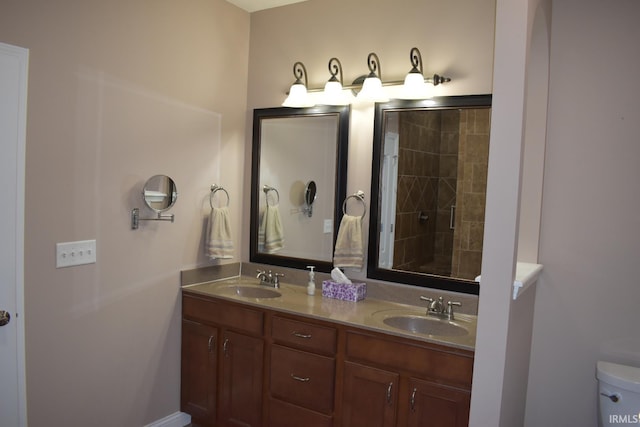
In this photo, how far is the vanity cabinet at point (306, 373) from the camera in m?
2.13

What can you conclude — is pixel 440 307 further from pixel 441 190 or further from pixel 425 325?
pixel 441 190

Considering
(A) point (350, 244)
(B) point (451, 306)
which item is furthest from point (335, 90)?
(B) point (451, 306)

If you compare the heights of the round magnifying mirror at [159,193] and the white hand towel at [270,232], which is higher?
the round magnifying mirror at [159,193]

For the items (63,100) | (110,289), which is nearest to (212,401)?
(110,289)

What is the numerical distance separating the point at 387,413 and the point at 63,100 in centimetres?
205

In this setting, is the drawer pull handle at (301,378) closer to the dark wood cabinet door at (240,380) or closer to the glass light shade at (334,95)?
the dark wood cabinet door at (240,380)

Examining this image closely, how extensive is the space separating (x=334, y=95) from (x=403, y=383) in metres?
1.59

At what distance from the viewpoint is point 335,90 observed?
2840mm

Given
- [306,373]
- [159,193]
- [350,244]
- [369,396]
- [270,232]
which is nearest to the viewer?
[369,396]

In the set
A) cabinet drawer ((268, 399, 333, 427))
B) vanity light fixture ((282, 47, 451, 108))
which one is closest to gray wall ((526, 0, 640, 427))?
vanity light fixture ((282, 47, 451, 108))

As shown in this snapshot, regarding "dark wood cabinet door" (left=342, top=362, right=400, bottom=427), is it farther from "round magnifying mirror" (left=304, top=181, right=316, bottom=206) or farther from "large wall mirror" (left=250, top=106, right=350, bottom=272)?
"round magnifying mirror" (left=304, top=181, right=316, bottom=206)

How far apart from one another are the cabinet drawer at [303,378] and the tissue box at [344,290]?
1.41 feet

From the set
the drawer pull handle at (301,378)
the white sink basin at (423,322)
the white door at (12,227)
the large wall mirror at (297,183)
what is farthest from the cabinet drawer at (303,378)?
the white door at (12,227)

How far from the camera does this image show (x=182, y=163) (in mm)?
2889
